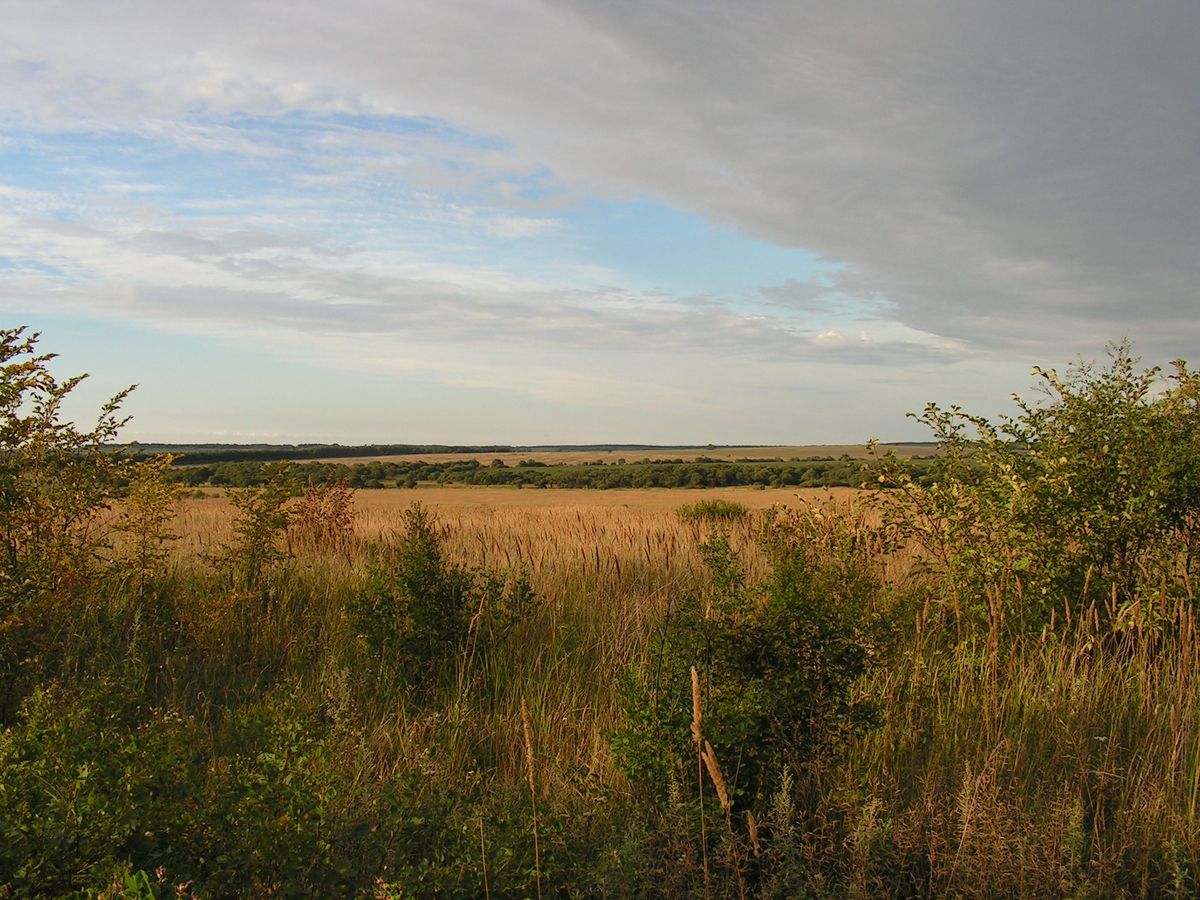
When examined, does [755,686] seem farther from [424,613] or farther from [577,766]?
[424,613]

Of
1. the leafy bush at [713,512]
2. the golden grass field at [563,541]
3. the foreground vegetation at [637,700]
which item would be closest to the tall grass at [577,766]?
the foreground vegetation at [637,700]

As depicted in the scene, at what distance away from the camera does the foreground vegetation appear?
2799 mm

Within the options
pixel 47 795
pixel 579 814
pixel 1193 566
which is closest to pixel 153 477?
pixel 47 795

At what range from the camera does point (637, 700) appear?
11.8 feet

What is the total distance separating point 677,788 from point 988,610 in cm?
329

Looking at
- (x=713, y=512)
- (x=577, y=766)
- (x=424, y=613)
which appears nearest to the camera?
(x=577, y=766)

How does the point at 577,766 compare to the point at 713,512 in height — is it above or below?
below

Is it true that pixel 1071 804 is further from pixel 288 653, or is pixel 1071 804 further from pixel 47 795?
pixel 288 653

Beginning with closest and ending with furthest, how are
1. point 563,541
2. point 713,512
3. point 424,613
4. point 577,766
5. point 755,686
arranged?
point 755,686
point 577,766
point 424,613
point 563,541
point 713,512

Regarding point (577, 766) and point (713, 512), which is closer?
point (577, 766)

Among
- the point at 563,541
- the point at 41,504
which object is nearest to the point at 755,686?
the point at 41,504

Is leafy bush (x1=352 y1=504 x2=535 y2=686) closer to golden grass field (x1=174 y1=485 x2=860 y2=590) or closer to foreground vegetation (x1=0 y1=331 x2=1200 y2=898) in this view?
foreground vegetation (x1=0 y1=331 x2=1200 y2=898)

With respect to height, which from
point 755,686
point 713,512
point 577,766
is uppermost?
point 755,686

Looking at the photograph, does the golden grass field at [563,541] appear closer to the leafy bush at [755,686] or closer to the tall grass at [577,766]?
the tall grass at [577,766]
